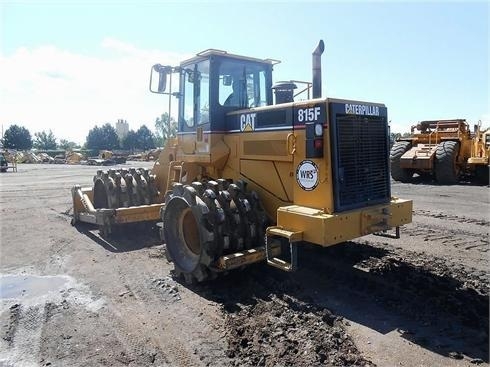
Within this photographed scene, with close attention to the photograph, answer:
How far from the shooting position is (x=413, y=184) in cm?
1698

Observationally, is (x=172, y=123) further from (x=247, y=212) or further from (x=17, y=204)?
(x=17, y=204)

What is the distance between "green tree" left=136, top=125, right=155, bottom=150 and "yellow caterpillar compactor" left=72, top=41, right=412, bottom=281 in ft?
206

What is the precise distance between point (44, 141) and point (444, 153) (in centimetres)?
7329

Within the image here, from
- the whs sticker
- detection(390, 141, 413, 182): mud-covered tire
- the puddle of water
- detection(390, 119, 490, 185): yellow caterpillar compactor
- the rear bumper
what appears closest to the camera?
the rear bumper

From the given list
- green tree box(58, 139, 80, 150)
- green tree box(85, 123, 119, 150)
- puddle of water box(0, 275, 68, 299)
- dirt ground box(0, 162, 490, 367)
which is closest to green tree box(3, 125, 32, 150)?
green tree box(85, 123, 119, 150)

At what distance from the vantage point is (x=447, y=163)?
52.8ft

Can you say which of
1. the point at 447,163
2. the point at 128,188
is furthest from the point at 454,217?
the point at 128,188

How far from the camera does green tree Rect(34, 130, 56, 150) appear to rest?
7381 centimetres

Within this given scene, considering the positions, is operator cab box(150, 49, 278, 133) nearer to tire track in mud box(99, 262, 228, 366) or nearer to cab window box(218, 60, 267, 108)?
cab window box(218, 60, 267, 108)

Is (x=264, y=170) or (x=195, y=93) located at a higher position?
(x=195, y=93)

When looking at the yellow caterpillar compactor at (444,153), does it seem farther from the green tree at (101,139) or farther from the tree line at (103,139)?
the green tree at (101,139)

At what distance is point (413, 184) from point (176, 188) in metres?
13.5

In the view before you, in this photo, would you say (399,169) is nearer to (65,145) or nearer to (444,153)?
(444,153)

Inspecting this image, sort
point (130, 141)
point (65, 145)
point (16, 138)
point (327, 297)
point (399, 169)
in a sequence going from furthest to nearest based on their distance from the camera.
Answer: point (65, 145)
point (130, 141)
point (16, 138)
point (399, 169)
point (327, 297)
